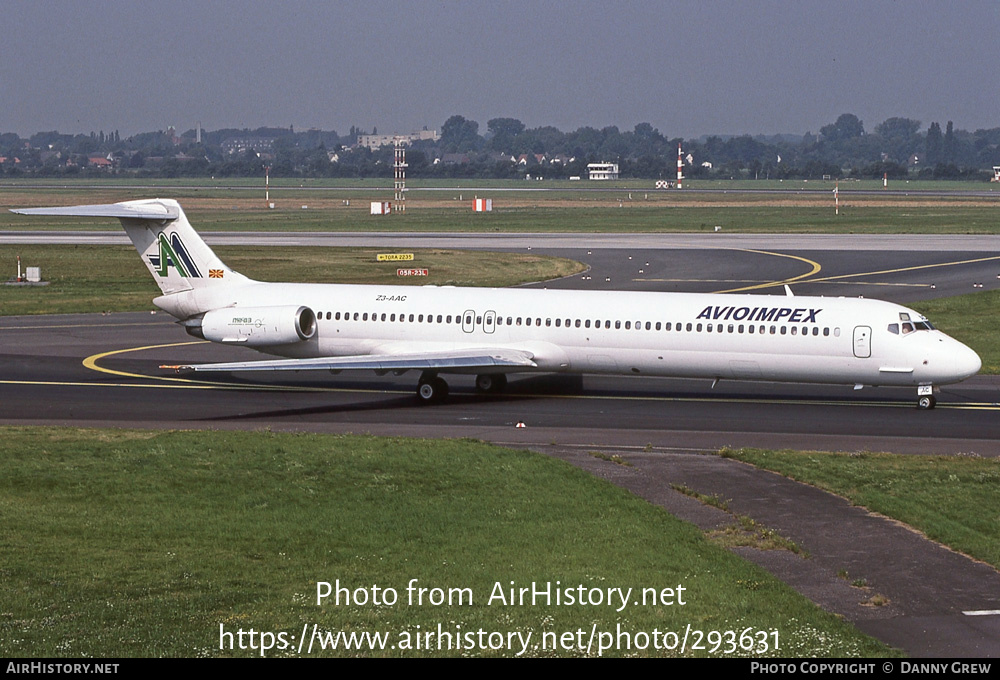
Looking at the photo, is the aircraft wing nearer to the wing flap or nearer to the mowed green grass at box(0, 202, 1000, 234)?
the wing flap

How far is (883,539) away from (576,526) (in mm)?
4735

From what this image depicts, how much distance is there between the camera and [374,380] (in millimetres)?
39469

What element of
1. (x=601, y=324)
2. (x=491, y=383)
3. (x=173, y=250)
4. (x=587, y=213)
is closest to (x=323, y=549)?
(x=601, y=324)

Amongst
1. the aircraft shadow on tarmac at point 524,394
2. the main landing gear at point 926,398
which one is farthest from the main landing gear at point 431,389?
the main landing gear at point 926,398

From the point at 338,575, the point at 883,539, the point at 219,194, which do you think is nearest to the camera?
the point at 338,575

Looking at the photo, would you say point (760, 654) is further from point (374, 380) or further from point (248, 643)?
point (374, 380)

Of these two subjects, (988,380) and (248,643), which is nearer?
(248,643)

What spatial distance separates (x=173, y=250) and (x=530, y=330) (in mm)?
11662

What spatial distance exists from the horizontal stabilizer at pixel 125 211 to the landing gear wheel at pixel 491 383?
1092 cm

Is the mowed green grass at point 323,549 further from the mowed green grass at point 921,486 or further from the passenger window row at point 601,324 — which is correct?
the passenger window row at point 601,324

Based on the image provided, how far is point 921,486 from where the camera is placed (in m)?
23.2
